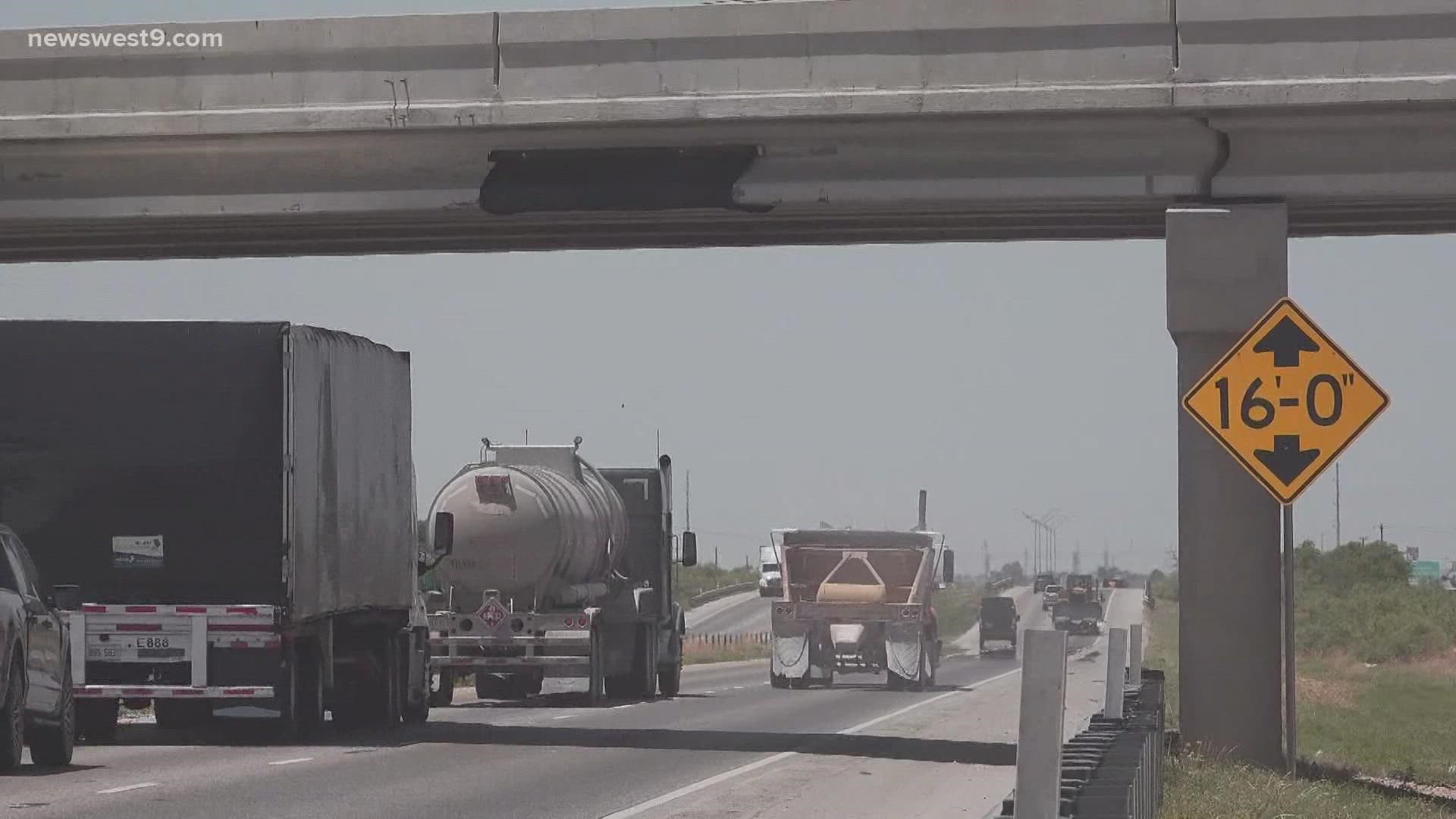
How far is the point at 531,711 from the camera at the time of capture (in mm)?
31188

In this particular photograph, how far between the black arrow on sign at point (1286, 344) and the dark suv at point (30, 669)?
9.08 m

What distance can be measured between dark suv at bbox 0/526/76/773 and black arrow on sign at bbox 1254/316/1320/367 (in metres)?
9.08

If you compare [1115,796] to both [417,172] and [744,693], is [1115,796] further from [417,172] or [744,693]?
[744,693]

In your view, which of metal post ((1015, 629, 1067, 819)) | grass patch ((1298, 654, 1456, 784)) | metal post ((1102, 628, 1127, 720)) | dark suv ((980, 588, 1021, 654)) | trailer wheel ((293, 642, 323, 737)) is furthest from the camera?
dark suv ((980, 588, 1021, 654))

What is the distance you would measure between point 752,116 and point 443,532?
9386 mm

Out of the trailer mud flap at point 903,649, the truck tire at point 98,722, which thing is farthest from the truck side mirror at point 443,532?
the trailer mud flap at point 903,649

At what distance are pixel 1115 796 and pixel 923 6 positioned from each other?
1303cm

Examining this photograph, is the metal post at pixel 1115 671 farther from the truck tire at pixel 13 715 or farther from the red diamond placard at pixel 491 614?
the red diamond placard at pixel 491 614

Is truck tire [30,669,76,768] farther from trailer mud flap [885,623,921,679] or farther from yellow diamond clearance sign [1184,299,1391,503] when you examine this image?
trailer mud flap [885,623,921,679]

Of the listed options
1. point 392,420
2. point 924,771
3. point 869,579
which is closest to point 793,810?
point 924,771

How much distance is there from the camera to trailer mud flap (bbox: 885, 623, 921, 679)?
1698 inches

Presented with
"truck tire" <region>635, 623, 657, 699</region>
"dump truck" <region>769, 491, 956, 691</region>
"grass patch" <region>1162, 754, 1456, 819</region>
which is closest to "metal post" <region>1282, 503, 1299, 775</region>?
"grass patch" <region>1162, 754, 1456, 819</region>

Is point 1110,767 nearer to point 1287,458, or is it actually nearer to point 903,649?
point 1287,458

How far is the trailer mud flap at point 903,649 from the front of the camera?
43.1m
